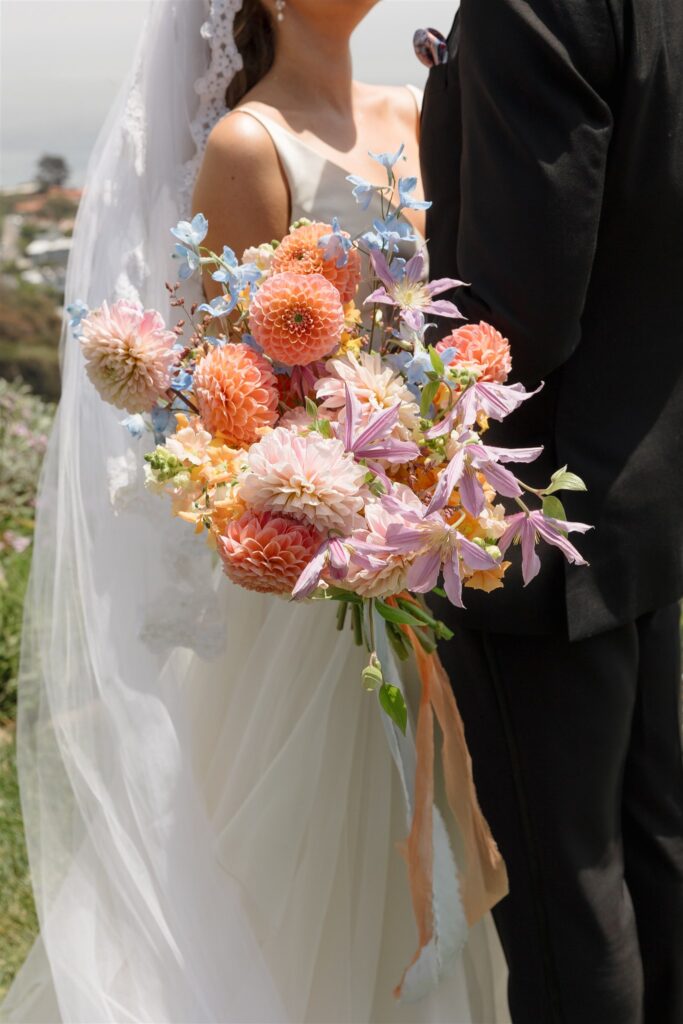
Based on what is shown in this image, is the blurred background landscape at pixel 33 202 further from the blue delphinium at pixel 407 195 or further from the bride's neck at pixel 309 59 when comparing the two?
the blue delphinium at pixel 407 195

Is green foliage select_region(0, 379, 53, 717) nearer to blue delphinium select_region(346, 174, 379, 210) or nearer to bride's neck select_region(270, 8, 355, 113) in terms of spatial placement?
bride's neck select_region(270, 8, 355, 113)

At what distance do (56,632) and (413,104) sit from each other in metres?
1.36

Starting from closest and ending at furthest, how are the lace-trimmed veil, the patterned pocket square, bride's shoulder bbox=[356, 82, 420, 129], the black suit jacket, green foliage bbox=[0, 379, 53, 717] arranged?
the black suit jacket
the patterned pocket square
the lace-trimmed veil
bride's shoulder bbox=[356, 82, 420, 129]
green foliage bbox=[0, 379, 53, 717]

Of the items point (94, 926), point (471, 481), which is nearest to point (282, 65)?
point (471, 481)

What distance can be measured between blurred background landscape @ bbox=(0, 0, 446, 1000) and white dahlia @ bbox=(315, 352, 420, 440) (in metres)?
1.63

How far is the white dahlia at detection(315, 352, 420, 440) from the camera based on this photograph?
1219mm

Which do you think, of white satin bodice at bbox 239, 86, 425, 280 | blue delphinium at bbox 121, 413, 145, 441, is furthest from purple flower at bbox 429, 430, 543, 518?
white satin bodice at bbox 239, 86, 425, 280

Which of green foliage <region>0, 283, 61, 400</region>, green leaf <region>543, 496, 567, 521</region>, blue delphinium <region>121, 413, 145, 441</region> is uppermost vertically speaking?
green leaf <region>543, 496, 567, 521</region>

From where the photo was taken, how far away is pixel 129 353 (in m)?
1.29

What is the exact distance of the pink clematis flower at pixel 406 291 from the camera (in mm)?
1302

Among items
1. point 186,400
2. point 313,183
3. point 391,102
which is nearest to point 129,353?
point 186,400

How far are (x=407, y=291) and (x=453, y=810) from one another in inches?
33.2

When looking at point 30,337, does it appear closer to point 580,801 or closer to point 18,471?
point 18,471

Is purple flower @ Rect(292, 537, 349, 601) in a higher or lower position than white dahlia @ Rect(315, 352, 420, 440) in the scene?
lower
